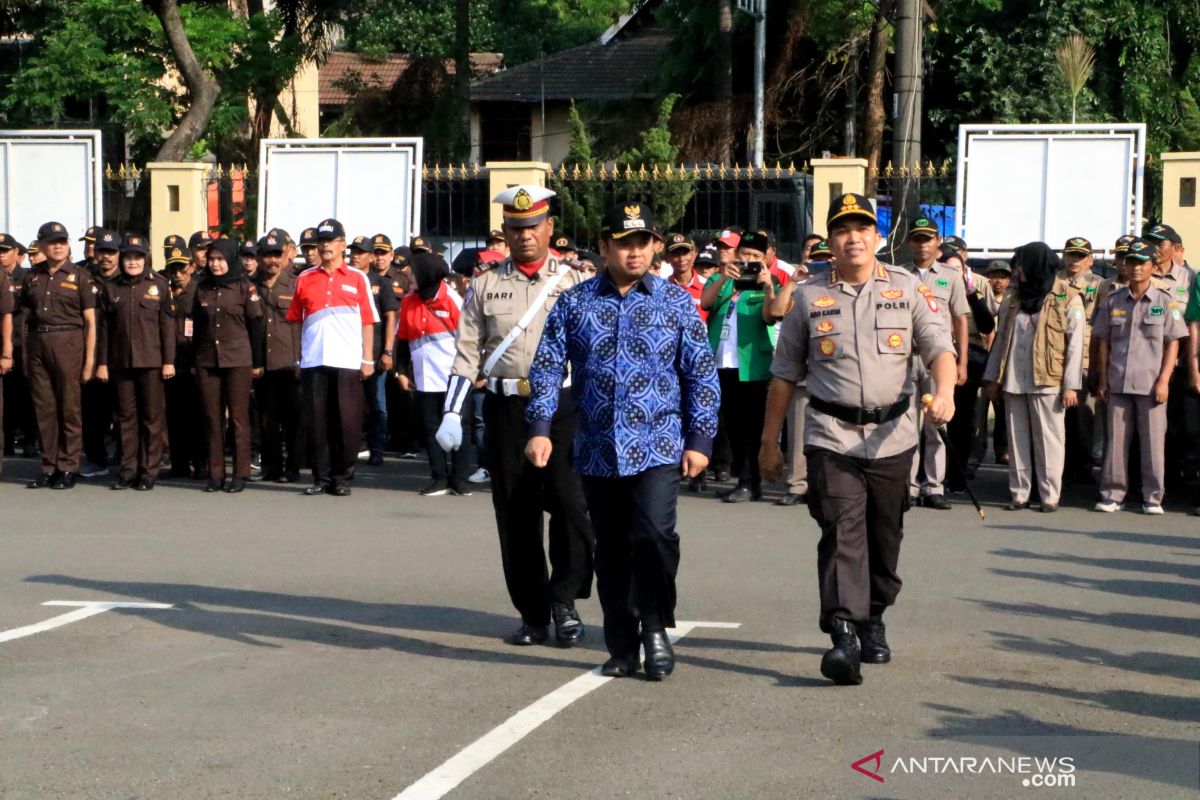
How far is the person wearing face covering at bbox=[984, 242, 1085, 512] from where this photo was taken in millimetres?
13320

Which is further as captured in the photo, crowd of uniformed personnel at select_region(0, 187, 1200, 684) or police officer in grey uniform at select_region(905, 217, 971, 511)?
police officer in grey uniform at select_region(905, 217, 971, 511)

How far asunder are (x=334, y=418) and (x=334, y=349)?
0.61 m

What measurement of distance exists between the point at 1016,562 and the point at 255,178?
15924 mm

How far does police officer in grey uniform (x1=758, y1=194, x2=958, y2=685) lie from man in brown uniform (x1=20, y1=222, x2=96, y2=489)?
903 cm

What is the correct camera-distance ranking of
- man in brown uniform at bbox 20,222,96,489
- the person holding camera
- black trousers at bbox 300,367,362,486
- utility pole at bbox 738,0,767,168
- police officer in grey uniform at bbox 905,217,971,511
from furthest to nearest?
utility pole at bbox 738,0,767,168, man in brown uniform at bbox 20,222,96,489, black trousers at bbox 300,367,362,486, the person holding camera, police officer in grey uniform at bbox 905,217,971,511

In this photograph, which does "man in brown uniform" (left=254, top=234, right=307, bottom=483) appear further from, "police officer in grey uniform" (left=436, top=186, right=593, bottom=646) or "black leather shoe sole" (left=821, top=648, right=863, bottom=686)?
"black leather shoe sole" (left=821, top=648, right=863, bottom=686)

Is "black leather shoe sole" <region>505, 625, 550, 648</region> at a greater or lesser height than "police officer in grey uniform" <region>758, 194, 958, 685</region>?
lesser

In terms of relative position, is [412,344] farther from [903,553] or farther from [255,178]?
[255,178]

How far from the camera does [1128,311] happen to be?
13391 mm

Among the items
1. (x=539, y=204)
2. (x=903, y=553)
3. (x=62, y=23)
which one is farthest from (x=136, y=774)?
(x=62, y=23)

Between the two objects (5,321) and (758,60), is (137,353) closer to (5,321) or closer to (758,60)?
(5,321)

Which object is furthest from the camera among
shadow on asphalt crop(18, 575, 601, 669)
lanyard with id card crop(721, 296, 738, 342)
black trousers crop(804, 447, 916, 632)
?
lanyard with id card crop(721, 296, 738, 342)

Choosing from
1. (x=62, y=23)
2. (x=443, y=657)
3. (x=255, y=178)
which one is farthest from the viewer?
(x=62, y=23)

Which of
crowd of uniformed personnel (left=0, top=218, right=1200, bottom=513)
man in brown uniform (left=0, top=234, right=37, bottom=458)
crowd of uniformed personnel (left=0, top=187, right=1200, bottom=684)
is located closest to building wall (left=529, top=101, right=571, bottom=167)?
crowd of uniformed personnel (left=0, top=187, right=1200, bottom=684)
